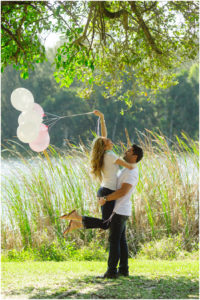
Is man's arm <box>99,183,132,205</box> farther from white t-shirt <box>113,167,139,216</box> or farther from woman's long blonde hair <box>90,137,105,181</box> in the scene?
woman's long blonde hair <box>90,137,105,181</box>

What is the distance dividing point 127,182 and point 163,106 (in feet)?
80.7

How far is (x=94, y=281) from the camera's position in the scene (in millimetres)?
3516

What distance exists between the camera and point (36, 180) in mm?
5703

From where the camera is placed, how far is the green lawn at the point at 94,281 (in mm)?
3188

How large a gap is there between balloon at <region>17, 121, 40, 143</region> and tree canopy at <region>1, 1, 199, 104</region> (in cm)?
94

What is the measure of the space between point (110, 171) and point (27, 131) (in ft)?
2.82

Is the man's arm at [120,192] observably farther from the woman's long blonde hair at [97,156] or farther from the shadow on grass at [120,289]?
the shadow on grass at [120,289]

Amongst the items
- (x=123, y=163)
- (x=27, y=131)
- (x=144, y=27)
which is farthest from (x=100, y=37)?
(x=123, y=163)

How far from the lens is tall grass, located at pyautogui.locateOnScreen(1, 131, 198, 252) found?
18.1ft

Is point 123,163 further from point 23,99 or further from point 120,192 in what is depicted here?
point 23,99

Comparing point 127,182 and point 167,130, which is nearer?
point 127,182

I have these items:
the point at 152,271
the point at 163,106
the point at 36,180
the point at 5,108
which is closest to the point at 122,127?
the point at 163,106

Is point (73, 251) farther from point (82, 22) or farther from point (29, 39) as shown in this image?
point (82, 22)

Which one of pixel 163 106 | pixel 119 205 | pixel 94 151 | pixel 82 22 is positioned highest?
pixel 163 106
